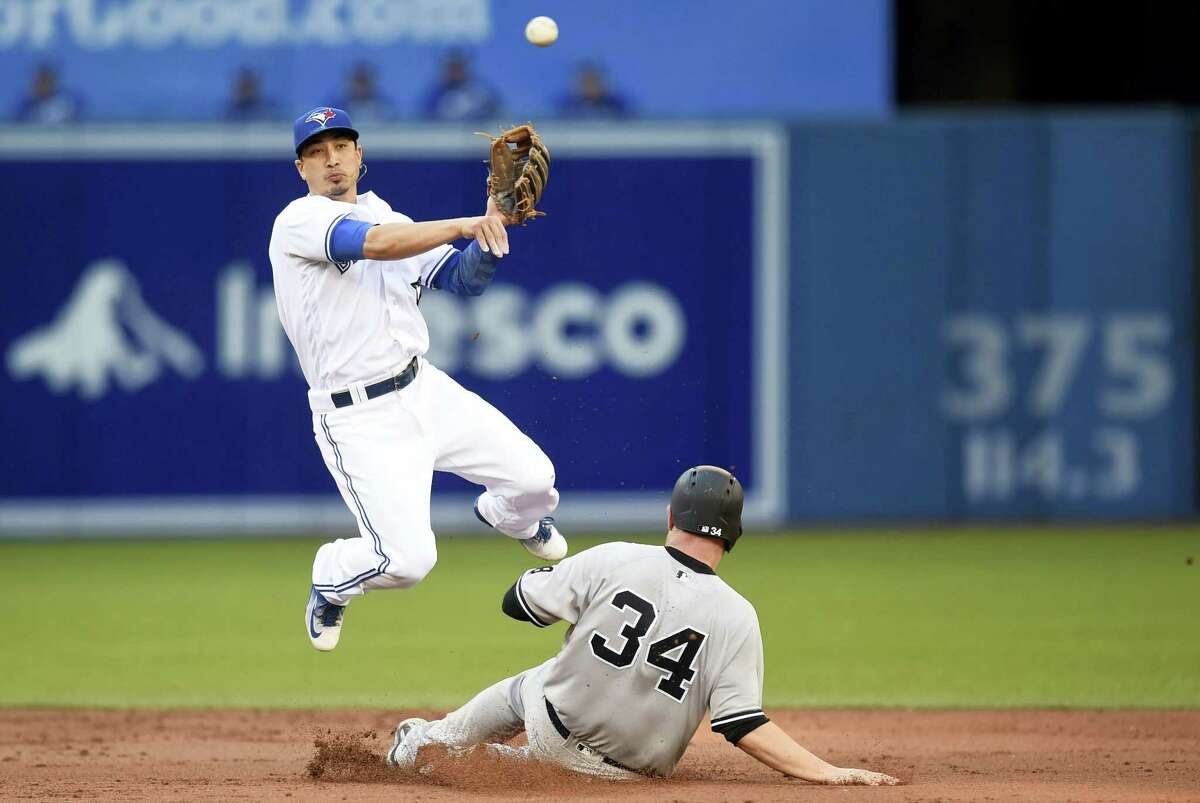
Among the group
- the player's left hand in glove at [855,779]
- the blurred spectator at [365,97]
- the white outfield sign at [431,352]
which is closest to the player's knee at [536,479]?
the player's left hand in glove at [855,779]

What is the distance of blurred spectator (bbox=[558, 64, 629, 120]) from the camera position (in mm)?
14664

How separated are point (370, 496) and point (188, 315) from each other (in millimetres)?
7661

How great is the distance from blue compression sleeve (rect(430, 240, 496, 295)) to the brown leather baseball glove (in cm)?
43

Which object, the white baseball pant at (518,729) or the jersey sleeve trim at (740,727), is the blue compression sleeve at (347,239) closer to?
the white baseball pant at (518,729)

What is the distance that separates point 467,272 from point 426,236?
76cm

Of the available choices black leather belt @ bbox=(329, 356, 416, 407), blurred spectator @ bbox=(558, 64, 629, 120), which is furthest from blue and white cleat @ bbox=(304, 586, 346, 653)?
blurred spectator @ bbox=(558, 64, 629, 120)

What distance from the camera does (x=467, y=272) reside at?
6527mm

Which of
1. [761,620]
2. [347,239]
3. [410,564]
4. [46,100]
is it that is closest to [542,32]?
[347,239]

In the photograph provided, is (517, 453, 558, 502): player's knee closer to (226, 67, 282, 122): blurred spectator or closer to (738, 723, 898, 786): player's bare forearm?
(738, 723, 898, 786): player's bare forearm

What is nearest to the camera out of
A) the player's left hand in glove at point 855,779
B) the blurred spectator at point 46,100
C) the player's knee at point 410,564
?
the player's left hand in glove at point 855,779

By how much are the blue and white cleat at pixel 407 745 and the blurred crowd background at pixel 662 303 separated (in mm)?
6899

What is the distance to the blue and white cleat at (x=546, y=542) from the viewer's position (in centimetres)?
699

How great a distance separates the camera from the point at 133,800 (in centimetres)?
548

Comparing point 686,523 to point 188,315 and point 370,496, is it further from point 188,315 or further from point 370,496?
point 188,315
